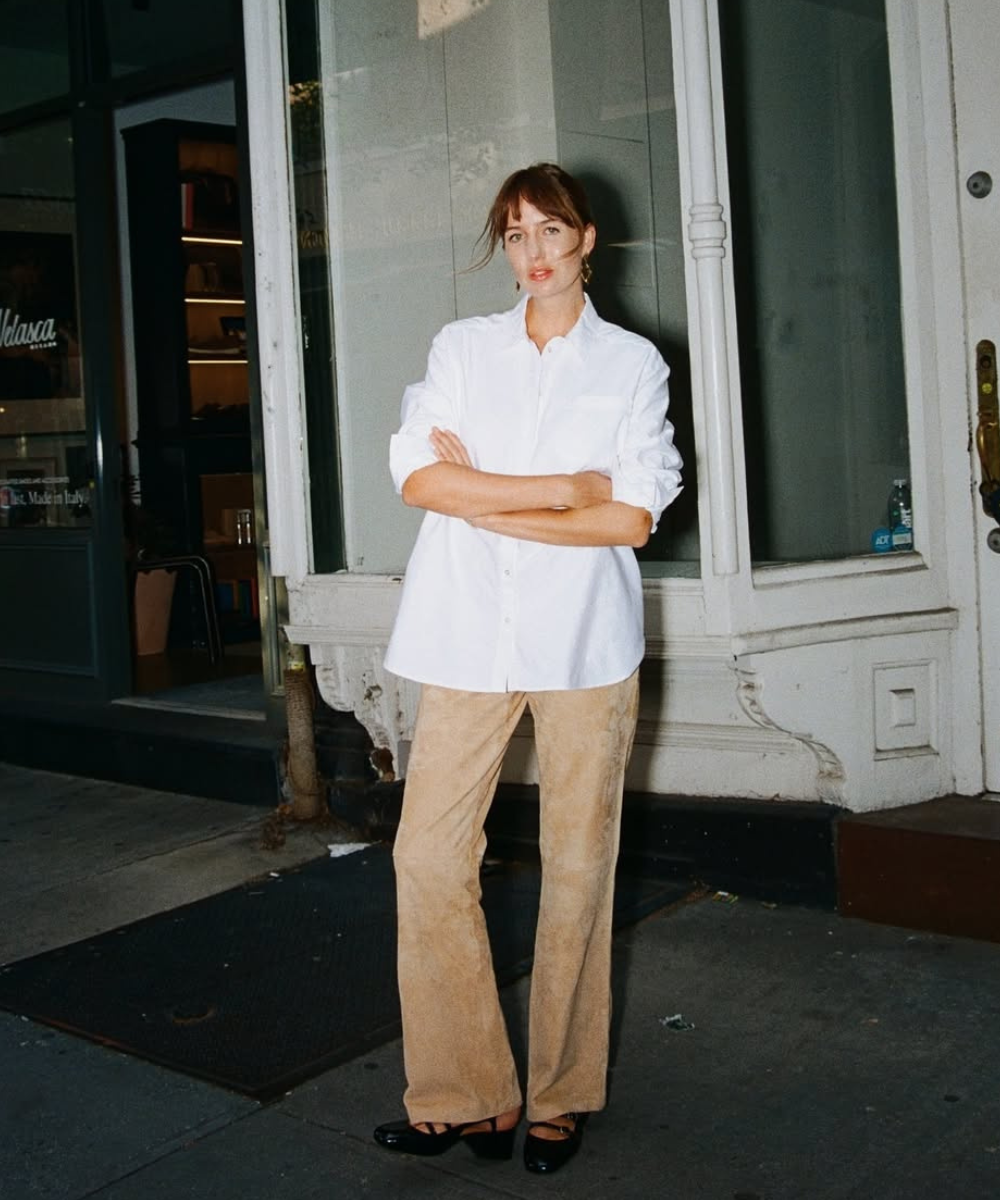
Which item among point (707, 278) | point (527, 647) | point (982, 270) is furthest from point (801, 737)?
point (527, 647)

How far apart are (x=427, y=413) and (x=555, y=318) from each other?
0.30 m

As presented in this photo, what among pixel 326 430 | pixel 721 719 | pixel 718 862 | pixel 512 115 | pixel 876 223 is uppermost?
pixel 512 115

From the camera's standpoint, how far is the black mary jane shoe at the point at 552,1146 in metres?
2.79

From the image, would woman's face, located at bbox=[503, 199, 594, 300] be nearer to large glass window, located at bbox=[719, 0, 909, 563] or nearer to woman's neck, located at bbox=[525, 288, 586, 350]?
woman's neck, located at bbox=[525, 288, 586, 350]

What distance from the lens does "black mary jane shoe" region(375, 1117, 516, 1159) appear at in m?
2.84

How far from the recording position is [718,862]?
4305mm

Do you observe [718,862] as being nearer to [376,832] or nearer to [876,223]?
[376,832]

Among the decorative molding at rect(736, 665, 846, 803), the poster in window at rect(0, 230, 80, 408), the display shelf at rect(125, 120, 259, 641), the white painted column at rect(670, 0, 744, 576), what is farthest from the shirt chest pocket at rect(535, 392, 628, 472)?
the display shelf at rect(125, 120, 259, 641)

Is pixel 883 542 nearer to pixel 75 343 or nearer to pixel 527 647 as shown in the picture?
pixel 527 647

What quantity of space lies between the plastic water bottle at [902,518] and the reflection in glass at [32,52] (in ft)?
13.9

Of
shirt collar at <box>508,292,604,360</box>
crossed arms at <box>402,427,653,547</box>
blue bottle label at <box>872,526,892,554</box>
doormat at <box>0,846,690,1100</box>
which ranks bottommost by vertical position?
doormat at <box>0,846,690,1100</box>

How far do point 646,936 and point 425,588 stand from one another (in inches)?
63.2

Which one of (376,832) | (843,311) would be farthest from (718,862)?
(843,311)

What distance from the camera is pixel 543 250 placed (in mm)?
2824
